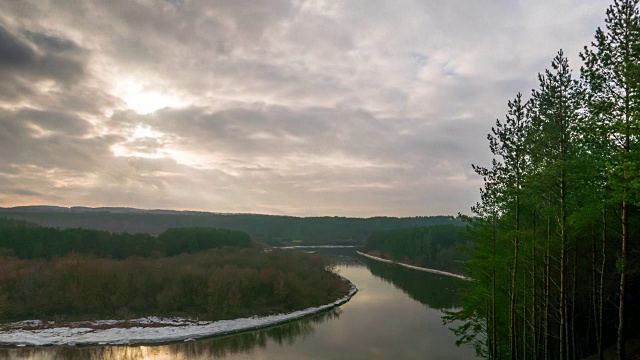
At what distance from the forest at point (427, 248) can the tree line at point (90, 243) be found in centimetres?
7095

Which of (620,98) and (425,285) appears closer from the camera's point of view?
(620,98)

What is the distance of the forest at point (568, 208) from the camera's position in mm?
15547

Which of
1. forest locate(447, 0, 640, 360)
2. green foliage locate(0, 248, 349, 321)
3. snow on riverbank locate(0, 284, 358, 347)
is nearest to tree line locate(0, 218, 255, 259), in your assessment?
green foliage locate(0, 248, 349, 321)

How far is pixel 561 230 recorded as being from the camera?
20.4m

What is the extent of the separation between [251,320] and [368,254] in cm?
13516

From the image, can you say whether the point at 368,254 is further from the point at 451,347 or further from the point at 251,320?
the point at 451,347

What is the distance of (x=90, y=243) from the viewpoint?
99.2 m

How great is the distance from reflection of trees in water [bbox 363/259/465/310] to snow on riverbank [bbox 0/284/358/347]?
91.6ft

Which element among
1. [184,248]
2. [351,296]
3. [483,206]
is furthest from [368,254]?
[483,206]

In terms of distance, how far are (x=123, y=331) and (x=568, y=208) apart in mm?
53404

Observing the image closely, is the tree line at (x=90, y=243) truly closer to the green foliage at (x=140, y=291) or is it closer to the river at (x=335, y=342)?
the green foliage at (x=140, y=291)

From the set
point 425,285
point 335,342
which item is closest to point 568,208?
point 335,342

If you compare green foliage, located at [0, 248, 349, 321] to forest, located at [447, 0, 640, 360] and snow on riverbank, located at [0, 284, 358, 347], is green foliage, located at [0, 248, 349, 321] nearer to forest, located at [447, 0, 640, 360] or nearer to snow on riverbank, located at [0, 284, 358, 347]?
snow on riverbank, located at [0, 284, 358, 347]

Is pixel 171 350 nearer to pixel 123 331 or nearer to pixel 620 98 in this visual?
pixel 123 331
